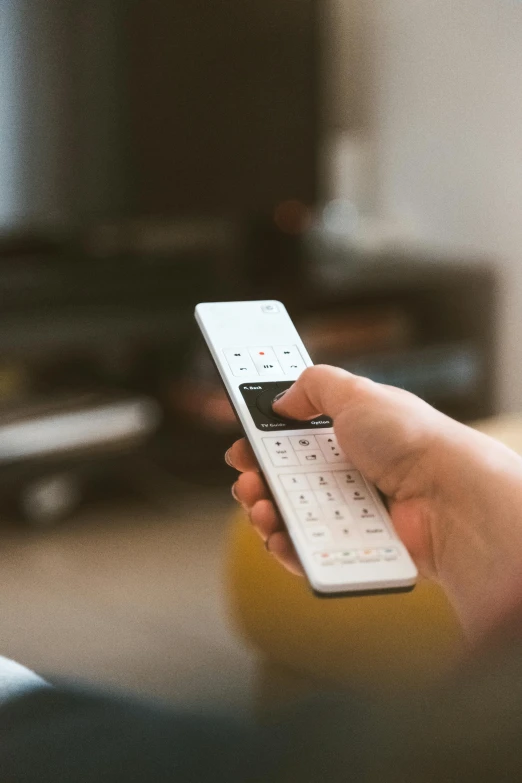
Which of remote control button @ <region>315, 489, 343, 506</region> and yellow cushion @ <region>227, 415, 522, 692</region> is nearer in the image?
remote control button @ <region>315, 489, 343, 506</region>

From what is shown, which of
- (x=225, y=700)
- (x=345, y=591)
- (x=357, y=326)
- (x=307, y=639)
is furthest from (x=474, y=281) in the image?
(x=225, y=700)

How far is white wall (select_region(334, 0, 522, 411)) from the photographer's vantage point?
1.88 metres

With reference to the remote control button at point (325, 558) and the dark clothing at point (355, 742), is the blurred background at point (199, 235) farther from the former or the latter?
the dark clothing at point (355, 742)

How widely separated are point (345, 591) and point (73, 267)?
4.36ft

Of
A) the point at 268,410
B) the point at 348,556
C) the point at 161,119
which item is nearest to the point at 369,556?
the point at 348,556

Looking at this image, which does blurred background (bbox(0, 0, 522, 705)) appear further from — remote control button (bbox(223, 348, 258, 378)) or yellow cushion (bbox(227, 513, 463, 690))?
remote control button (bbox(223, 348, 258, 378))

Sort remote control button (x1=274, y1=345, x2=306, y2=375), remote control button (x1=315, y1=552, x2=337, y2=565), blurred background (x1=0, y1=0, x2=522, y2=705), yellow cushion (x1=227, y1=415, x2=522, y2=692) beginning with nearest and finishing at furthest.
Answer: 1. remote control button (x1=315, y1=552, x2=337, y2=565)
2. remote control button (x1=274, y1=345, x2=306, y2=375)
3. yellow cushion (x1=227, y1=415, x2=522, y2=692)
4. blurred background (x1=0, y1=0, x2=522, y2=705)

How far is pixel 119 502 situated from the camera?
165cm

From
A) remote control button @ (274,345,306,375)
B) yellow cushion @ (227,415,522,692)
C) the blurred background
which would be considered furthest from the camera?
the blurred background

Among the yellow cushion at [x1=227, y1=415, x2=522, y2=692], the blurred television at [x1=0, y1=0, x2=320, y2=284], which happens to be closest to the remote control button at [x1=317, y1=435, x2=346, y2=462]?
the yellow cushion at [x1=227, y1=415, x2=522, y2=692]

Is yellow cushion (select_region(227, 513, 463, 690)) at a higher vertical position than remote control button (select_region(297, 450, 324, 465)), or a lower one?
lower

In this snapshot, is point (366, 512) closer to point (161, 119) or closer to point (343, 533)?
point (343, 533)

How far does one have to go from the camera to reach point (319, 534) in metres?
0.48

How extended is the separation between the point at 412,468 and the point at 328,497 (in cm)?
7
